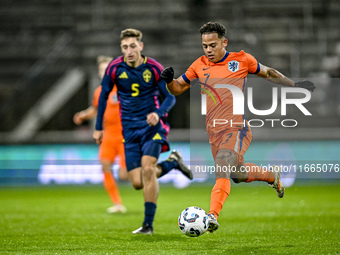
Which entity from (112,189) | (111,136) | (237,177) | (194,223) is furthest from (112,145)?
(194,223)

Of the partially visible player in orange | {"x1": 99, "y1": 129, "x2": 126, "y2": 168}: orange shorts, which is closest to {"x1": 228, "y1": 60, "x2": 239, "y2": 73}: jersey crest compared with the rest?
the partially visible player in orange

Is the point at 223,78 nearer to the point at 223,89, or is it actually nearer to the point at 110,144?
the point at 223,89

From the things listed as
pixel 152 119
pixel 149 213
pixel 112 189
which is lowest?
pixel 112 189

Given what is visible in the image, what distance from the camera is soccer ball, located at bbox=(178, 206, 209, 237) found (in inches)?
209

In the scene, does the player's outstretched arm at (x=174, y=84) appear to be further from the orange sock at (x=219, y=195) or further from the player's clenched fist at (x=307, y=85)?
the player's clenched fist at (x=307, y=85)

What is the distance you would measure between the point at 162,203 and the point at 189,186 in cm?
333

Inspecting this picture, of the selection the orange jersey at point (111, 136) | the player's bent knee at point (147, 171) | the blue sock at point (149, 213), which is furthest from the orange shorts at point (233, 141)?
the orange jersey at point (111, 136)

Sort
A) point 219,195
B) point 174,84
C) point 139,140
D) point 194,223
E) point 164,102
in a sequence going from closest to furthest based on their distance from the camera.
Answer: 1. point 194,223
2. point 219,195
3. point 174,84
4. point 164,102
5. point 139,140

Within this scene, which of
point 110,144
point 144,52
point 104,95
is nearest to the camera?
point 104,95

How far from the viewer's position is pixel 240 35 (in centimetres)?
1581

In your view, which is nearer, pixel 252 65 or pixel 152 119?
pixel 252 65

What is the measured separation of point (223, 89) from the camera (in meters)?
5.86

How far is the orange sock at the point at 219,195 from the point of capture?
18.0 feet

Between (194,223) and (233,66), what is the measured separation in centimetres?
160
